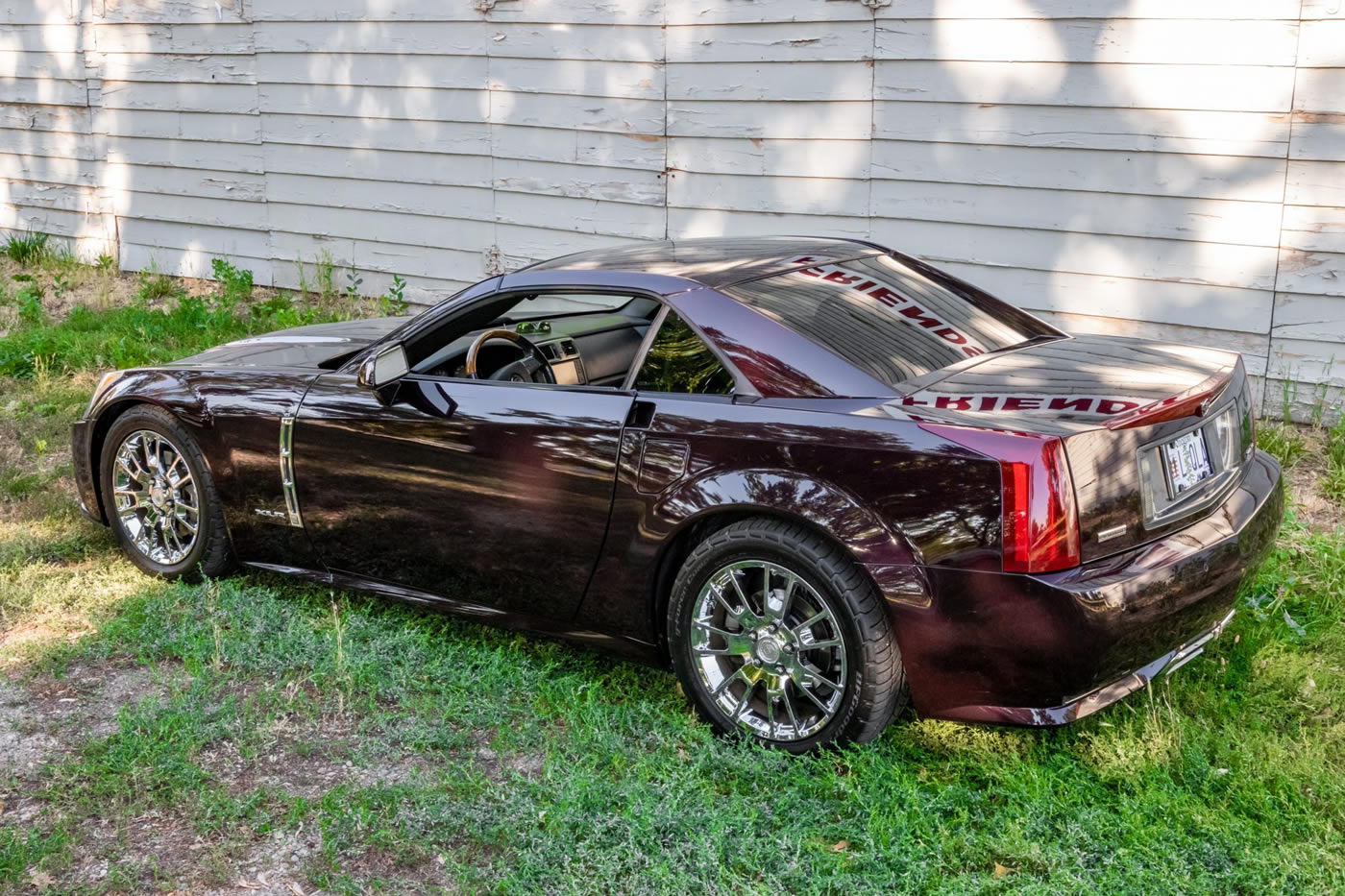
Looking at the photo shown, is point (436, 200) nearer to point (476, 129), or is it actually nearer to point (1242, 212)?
point (476, 129)

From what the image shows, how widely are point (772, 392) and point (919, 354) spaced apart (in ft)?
1.61

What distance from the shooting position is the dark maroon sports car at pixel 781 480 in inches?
129

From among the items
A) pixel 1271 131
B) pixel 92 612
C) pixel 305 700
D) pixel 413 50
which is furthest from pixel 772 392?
pixel 413 50

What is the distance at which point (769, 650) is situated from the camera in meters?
3.70

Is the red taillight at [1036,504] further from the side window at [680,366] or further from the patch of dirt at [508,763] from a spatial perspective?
the patch of dirt at [508,763]

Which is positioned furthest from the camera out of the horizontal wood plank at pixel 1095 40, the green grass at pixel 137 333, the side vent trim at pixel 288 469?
the green grass at pixel 137 333

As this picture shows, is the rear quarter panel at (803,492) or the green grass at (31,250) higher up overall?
the green grass at (31,250)

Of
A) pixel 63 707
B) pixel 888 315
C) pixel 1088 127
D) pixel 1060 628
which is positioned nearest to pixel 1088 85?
pixel 1088 127

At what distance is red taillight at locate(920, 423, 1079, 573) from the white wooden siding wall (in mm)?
3346

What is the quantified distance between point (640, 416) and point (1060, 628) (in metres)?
1.39

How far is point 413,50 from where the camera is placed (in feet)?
28.7

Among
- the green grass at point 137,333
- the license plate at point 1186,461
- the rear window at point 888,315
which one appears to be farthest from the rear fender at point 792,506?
the green grass at point 137,333

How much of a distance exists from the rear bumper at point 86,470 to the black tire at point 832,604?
3.03 m

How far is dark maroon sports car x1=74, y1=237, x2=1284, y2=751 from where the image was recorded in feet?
10.7
